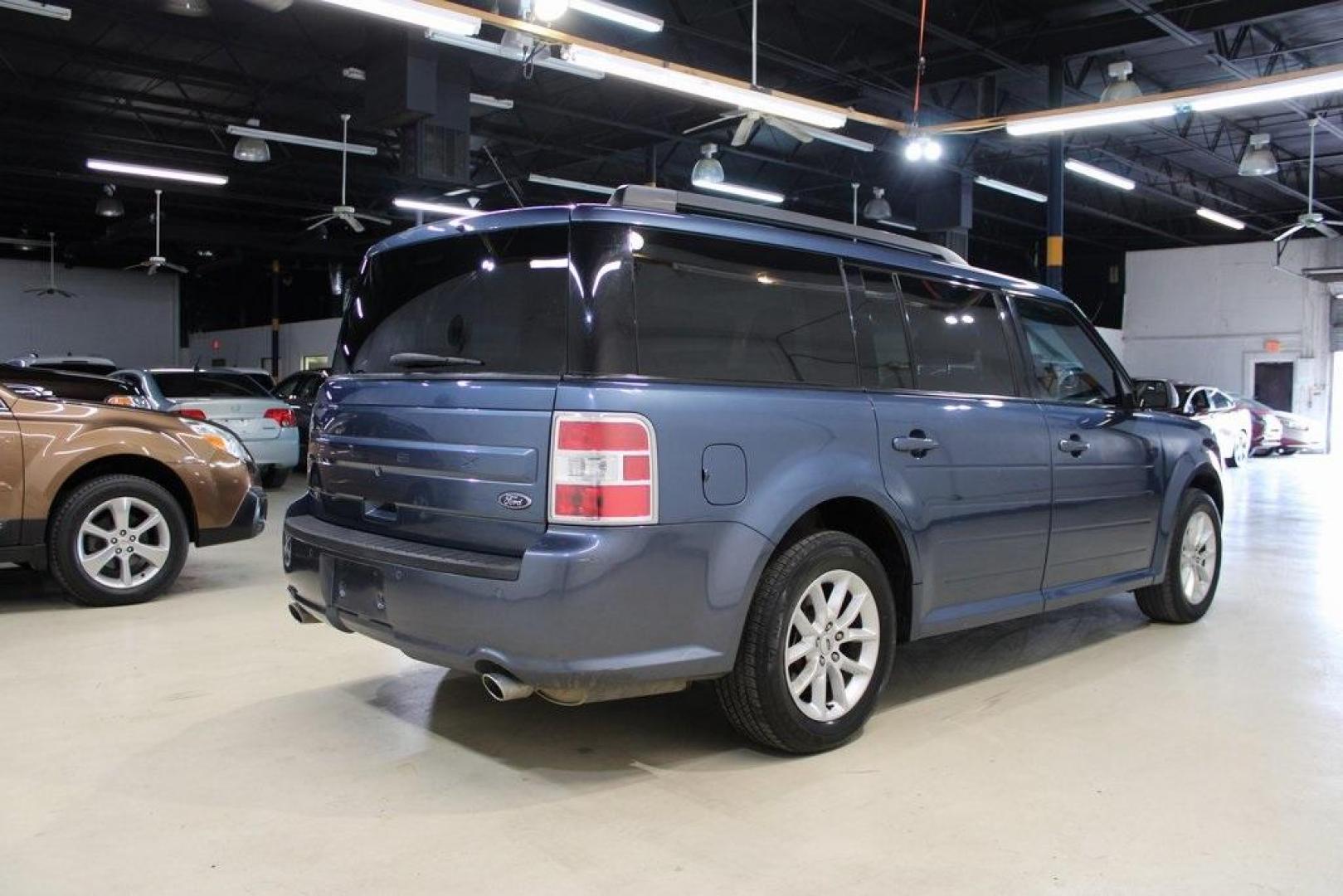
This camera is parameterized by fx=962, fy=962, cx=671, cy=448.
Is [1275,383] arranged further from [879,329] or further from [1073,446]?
[879,329]

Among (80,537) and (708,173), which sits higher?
(708,173)

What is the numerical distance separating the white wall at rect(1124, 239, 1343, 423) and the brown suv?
2483 cm

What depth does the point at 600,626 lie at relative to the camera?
254cm

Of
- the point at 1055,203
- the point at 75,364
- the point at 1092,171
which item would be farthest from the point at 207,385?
the point at 1092,171

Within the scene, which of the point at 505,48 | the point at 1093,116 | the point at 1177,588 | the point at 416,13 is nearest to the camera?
the point at 1177,588

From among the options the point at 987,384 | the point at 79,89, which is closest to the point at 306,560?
the point at 987,384

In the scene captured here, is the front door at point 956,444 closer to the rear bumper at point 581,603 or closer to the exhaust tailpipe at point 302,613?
the rear bumper at point 581,603

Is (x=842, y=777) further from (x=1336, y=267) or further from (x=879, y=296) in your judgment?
(x=1336, y=267)

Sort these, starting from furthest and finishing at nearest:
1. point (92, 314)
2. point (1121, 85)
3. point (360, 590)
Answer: point (92, 314)
point (1121, 85)
point (360, 590)

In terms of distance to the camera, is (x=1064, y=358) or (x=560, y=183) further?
(x=560, y=183)

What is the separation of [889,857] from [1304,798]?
1.36m

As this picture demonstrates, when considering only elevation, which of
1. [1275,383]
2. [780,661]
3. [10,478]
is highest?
[1275,383]

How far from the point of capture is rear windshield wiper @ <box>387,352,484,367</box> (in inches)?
113

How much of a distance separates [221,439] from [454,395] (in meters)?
3.51
